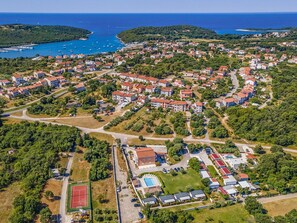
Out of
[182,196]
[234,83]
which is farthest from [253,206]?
[234,83]

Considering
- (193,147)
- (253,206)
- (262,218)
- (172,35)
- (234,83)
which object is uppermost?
(172,35)

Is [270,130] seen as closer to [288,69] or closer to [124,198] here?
[124,198]

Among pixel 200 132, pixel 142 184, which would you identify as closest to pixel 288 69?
pixel 200 132

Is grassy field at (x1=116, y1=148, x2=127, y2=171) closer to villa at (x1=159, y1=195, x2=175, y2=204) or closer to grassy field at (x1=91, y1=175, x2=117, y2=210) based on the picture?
grassy field at (x1=91, y1=175, x2=117, y2=210)

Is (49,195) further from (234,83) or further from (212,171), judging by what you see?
(234,83)

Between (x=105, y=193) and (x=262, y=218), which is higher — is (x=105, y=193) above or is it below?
below

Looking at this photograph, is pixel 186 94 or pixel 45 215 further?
pixel 186 94

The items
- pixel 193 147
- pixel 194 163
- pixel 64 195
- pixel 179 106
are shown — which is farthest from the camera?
pixel 179 106

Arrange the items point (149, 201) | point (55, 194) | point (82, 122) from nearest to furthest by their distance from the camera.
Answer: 1. point (149, 201)
2. point (55, 194)
3. point (82, 122)
